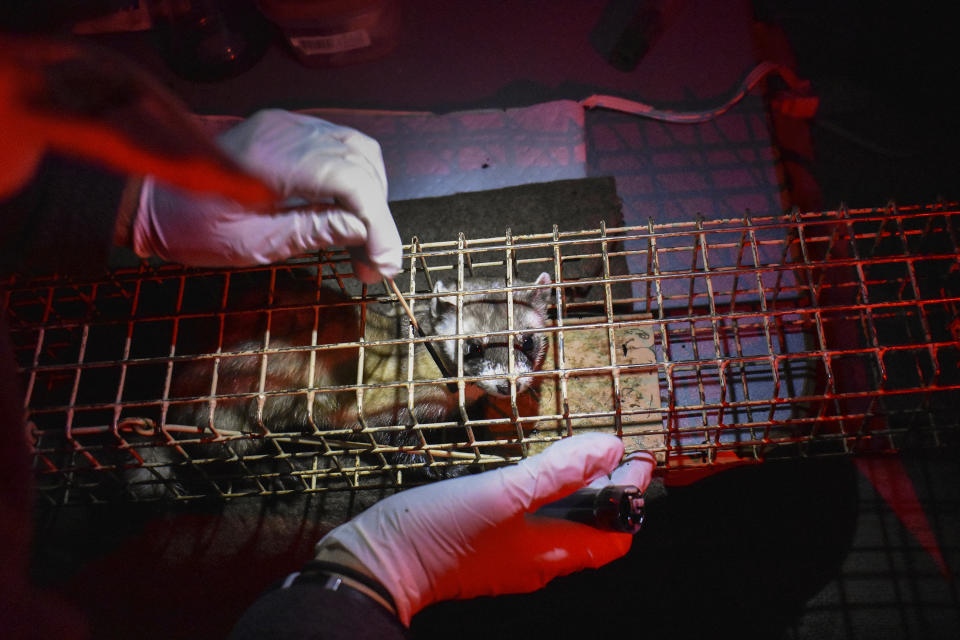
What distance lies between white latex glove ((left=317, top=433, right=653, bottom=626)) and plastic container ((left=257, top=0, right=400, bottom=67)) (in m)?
2.89

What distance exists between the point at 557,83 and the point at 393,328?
203 centimetres

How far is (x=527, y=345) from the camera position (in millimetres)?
2189

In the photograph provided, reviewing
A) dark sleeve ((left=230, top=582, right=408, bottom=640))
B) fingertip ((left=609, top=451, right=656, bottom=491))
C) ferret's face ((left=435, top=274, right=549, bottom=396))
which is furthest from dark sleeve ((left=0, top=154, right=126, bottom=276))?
fingertip ((left=609, top=451, right=656, bottom=491))

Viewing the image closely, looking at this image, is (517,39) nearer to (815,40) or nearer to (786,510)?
(815,40)

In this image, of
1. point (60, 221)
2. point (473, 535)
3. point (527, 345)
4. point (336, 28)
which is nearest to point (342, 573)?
point (473, 535)

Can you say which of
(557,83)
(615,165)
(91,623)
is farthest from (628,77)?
(91,623)

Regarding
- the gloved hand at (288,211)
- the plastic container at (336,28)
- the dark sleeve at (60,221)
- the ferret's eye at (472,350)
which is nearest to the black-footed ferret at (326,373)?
the ferret's eye at (472,350)

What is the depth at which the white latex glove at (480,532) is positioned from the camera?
168 cm

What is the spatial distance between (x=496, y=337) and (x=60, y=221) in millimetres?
1438

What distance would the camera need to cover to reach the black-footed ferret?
2.03 metres

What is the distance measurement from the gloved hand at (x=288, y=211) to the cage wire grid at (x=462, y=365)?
146 mm

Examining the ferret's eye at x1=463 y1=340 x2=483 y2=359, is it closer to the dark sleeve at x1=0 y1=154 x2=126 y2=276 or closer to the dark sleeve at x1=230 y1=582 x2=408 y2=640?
the dark sleeve at x1=230 y1=582 x2=408 y2=640

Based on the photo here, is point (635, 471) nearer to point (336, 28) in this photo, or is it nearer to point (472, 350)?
point (472, 350)

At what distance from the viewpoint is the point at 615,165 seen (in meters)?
3.12
